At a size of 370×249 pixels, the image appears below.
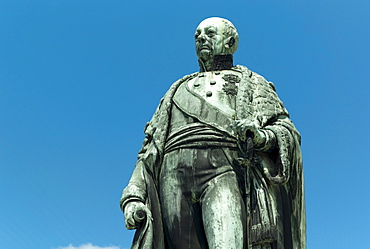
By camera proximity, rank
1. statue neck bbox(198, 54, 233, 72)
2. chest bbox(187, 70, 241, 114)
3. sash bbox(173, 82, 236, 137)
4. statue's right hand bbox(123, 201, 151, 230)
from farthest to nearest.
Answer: statue neck bbox(198, 54, 233, 72)
chest bbox(187, 70, 241, 114)
sash bbox(173, 82, 236, 137)
statue's right hand bbox(123, 201, 151, 230)

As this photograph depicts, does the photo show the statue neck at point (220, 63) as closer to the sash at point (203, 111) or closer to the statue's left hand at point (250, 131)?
the sash at point (203, 111)

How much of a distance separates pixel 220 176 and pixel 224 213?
53cm

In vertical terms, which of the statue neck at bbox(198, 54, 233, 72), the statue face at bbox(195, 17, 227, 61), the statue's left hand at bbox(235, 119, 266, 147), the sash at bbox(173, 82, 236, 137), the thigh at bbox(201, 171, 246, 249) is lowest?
the thigh at bbox(201, 171, 246, 249)

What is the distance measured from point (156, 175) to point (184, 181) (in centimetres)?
46

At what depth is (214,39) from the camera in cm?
1259

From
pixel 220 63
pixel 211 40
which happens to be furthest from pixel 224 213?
pixel 211 40

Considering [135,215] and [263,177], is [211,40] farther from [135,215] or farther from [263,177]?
[135,215]

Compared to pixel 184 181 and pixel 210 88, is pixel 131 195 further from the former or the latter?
pixel 210 88

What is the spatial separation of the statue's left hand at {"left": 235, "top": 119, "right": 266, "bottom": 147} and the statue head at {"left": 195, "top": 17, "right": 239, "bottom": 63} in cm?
151

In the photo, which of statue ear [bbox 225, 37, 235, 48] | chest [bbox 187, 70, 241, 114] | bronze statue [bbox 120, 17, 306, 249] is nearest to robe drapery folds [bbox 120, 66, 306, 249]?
bronze statue [bbox 120, 17, 306, 249]

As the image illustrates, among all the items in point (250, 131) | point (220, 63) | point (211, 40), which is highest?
point (211, 40)

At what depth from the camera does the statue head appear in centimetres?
1259

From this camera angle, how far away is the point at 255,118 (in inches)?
466

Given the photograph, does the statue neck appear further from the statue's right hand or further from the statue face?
the statue's right hand
